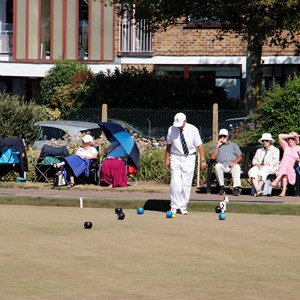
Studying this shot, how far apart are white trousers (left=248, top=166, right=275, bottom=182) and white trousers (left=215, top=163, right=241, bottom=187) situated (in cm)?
22

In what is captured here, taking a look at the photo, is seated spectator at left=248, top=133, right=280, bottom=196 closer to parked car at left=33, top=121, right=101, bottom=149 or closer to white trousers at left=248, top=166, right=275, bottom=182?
white trousers at left=248, top=166, right=275, bottom=182

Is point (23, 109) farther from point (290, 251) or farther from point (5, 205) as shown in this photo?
point (290, 251)

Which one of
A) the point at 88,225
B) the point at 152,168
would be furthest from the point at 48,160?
the point at 88,225

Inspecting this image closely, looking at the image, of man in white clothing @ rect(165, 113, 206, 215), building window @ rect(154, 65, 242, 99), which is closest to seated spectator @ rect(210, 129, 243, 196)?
man in white clothing @ rect(165, 113, 206, 215)

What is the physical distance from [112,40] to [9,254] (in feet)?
99.2

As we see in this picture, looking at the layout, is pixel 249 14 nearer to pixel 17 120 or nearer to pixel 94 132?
pixel 94 132

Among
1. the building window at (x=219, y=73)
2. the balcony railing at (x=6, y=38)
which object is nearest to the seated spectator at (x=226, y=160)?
the building window at (x=219, y=73)

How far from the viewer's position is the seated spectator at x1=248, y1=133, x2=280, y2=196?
18688 millimetres

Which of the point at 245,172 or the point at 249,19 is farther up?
the point at 249,19

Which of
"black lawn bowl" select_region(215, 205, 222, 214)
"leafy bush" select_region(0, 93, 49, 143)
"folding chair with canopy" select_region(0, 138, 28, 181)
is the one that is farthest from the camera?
"leafy bush" select_region(0, 93, 49, 143)

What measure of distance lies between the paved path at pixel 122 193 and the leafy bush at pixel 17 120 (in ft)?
12.1

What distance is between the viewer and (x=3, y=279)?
989 centimetres

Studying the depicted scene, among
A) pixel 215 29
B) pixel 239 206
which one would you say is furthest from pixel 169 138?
pixel 215 29

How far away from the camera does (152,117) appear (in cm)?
2738
